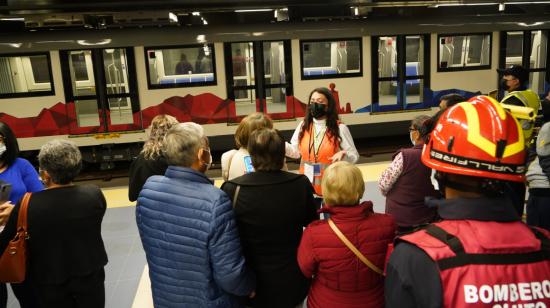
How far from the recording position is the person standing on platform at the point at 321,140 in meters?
3.06

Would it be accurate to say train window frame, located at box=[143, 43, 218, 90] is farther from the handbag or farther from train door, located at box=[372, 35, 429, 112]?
the handbag

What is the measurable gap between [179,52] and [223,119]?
1.28 meters

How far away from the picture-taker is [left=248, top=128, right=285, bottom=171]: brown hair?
1908 millimetres

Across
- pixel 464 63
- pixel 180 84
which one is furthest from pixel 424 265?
pixel 464 63

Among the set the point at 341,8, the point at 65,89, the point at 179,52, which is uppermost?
the point at 341,8

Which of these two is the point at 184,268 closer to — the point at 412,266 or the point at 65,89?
the point at 412,266

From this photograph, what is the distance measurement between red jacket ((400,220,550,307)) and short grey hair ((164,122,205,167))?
3.68 ft

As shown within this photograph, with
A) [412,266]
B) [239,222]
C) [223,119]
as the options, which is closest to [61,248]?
[239,222]

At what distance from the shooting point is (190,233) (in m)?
1.80

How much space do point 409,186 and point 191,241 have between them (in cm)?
132

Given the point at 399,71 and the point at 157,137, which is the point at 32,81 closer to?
the point at 157,137

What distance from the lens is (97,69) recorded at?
6836 mm

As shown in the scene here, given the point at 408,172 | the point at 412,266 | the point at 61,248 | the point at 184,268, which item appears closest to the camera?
the point at 412,266

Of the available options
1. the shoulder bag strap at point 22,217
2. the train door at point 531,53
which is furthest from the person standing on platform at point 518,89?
the train door at point 531,53
